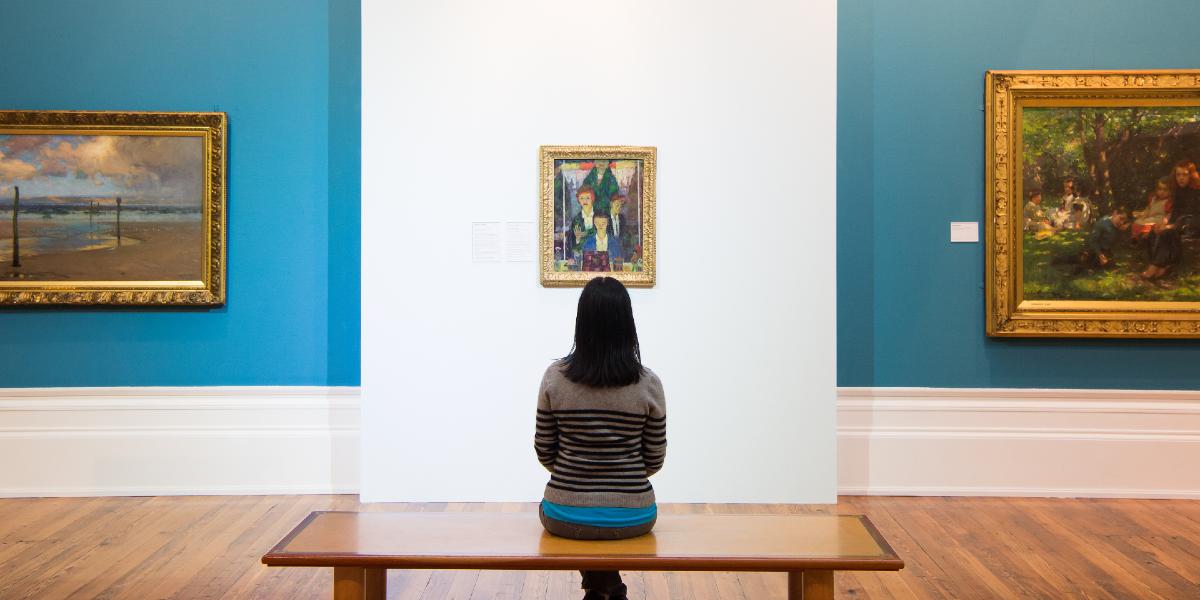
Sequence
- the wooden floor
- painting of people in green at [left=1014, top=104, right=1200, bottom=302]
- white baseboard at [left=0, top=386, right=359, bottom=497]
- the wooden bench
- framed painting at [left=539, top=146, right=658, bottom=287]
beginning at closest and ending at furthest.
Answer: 1. the wooden bench
2. the wooden floor
3. framed painting at [left=539, top=146, right=658, bottom=287]
4. white baseboard at [left=0, top=386, right=359, bottom=497]
5. painting of people in green at [left=1014, top=104, right=1200, bottom=302]

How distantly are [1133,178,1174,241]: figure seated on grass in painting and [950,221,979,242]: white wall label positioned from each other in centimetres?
136

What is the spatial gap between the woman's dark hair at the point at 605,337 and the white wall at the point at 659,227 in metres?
3.58

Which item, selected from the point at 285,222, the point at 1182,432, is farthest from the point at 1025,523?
the point at 285,222

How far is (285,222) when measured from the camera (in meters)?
8.27

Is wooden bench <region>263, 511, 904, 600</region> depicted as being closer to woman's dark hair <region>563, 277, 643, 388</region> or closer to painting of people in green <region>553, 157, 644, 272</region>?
woman's dark hair <region>563, 277, 643, 388</region>

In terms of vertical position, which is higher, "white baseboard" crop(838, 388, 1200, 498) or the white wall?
the white wall

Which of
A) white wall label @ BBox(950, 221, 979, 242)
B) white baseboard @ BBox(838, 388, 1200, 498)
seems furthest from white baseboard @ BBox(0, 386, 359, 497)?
white wall label @ BBox(950, 221, 979, 242)

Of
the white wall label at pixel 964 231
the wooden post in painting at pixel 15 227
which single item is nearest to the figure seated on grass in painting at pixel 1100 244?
the white wall label at pixel 964 231

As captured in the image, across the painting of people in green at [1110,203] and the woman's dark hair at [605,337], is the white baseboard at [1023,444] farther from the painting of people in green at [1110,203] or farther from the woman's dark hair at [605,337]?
the woman's dark hair at [605,337]

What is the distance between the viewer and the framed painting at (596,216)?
7738mm

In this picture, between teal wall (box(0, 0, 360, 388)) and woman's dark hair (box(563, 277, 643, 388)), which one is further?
teal wall (box(0, 0, 360, 388))

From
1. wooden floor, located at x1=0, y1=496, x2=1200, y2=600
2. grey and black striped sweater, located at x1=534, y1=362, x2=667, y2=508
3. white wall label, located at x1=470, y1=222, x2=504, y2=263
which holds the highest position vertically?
white wall label, located at x1=470, y1=222, x2=504, y2=263

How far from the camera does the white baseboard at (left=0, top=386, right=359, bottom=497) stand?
805 cm

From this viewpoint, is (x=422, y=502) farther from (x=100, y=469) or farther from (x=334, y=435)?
(x=100, y=469)
